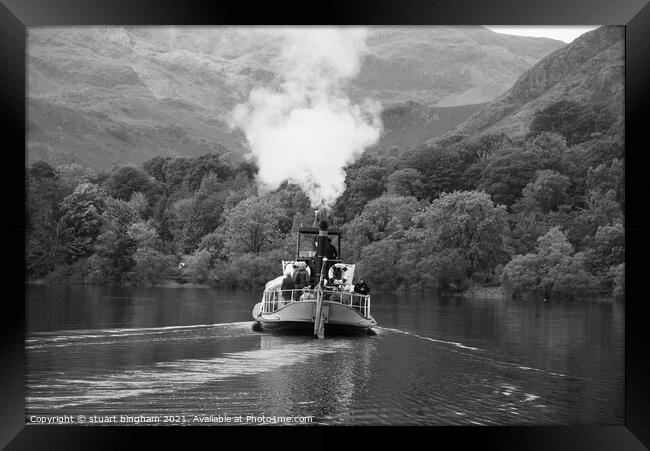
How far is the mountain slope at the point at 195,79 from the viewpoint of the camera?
46.8 meters

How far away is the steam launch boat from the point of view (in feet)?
66.8

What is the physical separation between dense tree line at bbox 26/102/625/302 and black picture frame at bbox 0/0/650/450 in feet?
80.8

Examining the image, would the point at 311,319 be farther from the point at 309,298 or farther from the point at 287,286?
the point at 287,286

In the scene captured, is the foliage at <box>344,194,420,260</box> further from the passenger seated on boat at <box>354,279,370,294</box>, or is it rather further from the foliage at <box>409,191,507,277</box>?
the passenger seated on boat at <box>354,279,370,294</box>

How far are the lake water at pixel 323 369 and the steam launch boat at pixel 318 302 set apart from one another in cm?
46

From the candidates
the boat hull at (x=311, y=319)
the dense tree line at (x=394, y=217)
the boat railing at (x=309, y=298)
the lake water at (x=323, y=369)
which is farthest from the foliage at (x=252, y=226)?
the boat hull at (x=311, y=319)

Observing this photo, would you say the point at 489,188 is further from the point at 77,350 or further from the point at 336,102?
the point at 77,350

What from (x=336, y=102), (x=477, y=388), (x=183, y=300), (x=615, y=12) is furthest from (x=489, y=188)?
(x=615, y=12)

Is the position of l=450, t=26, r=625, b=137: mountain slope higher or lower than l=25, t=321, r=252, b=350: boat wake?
higher

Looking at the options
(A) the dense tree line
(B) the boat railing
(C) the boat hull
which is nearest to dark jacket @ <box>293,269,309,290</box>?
(B) the boat railing

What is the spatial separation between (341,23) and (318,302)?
418 inches

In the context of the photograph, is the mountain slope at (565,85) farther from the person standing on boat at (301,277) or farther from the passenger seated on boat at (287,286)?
the passenger seated on boat at (287,286)

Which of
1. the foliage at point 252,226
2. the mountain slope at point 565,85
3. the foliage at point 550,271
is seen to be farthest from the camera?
the mountain slope at point 565,85

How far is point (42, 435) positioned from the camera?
1042cm
